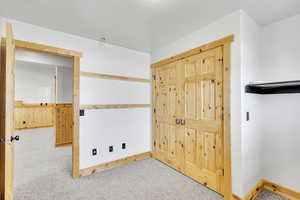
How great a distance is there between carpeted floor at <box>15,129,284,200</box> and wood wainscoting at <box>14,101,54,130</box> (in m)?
4.04

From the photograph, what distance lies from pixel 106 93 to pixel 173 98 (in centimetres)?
134

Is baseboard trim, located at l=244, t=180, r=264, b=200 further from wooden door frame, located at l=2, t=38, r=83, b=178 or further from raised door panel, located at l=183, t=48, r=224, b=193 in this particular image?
wooden door frame, located at l=2, t=38, r=83, b=178

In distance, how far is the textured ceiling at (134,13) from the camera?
1.70 meters

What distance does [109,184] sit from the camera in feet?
7.32

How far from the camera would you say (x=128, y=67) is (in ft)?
10.3

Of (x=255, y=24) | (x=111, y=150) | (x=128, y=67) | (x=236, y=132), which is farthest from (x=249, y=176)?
(x=128, y=67)

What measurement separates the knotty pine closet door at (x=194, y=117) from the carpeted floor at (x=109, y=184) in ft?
0.78

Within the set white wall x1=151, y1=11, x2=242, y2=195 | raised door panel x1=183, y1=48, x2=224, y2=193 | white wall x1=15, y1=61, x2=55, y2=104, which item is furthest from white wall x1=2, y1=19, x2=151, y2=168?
white wall x1=15, y1=61, x2=55, y2=104

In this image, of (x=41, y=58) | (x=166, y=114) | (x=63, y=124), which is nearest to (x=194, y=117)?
(x=166, y=114)

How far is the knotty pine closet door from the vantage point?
79.7 inches

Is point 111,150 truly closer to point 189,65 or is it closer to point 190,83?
point 190,83

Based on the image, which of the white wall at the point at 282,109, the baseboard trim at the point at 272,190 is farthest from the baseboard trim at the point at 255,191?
the white wall at the point at 282,109

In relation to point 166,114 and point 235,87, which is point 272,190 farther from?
point 166,114

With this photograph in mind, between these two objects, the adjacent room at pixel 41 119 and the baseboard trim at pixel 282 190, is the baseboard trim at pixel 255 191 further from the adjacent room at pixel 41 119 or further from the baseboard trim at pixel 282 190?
the adjacent room at pixel 41 119
